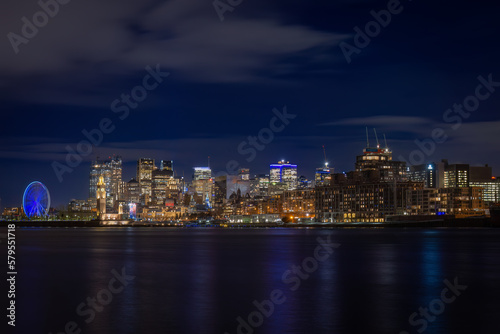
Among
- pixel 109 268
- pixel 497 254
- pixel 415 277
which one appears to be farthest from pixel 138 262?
pixel 497 254

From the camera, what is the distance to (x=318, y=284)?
127 ft

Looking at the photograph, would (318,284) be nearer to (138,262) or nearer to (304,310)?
(304,310)

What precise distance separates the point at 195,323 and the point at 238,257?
37353mm

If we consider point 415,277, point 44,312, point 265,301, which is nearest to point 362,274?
point 415,277

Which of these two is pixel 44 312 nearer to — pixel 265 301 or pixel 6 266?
pixel 265 301

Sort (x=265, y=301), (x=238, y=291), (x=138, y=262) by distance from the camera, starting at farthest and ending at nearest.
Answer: (x=138, y=262) < (x=238, y=291) < (x=265, y=301)

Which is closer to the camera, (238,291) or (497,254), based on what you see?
(238,291)

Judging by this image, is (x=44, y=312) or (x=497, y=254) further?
A: (x=497, y=254)

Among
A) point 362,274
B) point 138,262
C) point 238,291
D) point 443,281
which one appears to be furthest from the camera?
point 138,262

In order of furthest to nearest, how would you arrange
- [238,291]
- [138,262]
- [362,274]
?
[138,262] → [362,274] → [238,291]

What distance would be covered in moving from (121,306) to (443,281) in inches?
848

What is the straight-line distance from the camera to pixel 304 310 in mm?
29203

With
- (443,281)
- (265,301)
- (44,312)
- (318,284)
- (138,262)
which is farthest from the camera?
(138,262)

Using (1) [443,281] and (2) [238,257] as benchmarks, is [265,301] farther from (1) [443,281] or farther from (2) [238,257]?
(2) [238,257]
